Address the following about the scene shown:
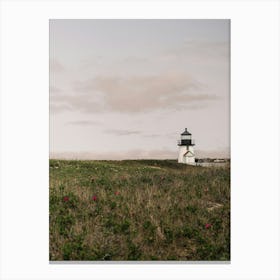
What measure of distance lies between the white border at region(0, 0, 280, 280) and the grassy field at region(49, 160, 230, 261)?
0.18 metres

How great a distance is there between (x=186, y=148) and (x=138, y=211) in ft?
3.69

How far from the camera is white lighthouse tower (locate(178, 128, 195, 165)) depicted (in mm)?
5371

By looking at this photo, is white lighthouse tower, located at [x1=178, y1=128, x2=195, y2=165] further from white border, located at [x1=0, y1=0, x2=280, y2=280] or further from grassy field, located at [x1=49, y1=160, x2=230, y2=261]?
white border, located at [x1=0, y1=0, x2=280, y2=280]

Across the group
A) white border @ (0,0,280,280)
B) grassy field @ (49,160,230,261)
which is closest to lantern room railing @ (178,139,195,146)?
grassy field @ (49,160,230,261)
